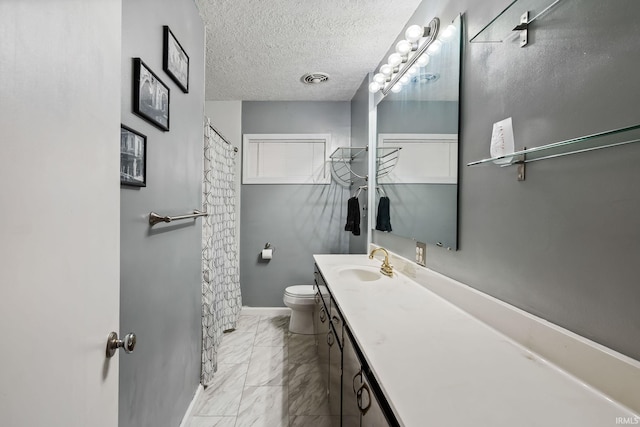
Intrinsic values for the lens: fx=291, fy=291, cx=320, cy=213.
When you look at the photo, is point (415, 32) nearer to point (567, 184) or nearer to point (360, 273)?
point (567, 184)

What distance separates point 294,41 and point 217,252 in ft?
5.51

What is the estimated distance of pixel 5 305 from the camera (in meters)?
0.39

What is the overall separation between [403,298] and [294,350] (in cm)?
144

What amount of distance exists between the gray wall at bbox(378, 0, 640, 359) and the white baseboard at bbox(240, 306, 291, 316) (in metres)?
2.44

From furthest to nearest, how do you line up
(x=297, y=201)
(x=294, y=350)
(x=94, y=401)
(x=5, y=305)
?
(x=297, y=201)
(x=294, y=350)
(x=94, y=401)
(x=5, y=305)

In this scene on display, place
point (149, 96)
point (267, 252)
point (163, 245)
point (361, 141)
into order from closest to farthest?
point (149, 96), point (163, 245), point (361, 141), point (267, 252)

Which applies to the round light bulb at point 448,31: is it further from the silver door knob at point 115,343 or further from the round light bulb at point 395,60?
the silver door knob at point 115,343

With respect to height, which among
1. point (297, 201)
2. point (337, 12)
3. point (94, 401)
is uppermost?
point (337, 12)

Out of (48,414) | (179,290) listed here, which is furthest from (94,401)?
(179,290)

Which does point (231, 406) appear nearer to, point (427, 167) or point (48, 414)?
point (48, 414)

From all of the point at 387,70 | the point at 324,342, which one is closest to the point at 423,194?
the point at 387,70

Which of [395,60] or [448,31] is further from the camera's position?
[395,60]

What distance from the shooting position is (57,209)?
483 mm

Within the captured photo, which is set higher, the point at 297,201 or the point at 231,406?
the point at 297,201
